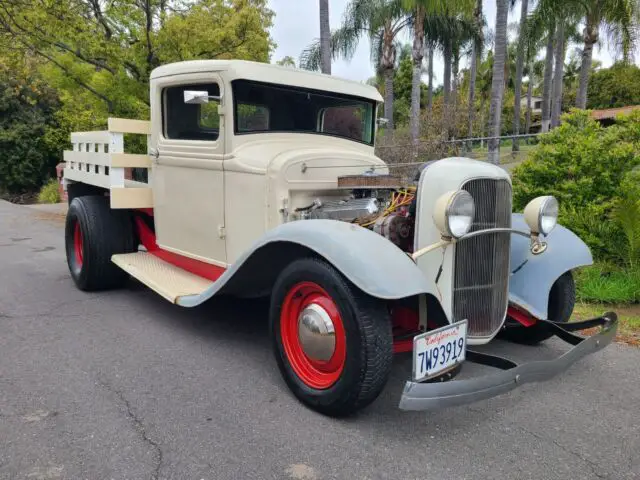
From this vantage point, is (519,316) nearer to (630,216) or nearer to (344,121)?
(344,121)

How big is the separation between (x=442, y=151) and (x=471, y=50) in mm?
11722

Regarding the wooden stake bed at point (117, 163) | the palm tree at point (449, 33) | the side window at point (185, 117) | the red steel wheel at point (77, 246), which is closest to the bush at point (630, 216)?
the side window at point (185, 117)

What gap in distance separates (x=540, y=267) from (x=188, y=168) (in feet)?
9.07

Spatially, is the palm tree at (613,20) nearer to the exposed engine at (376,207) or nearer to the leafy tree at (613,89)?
the exposed engine at (376,207)

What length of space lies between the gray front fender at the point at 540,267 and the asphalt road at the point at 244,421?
0.52 metres

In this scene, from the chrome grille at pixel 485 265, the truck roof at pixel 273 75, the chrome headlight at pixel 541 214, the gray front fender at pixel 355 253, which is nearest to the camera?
the gray front fender at pixel 355 253

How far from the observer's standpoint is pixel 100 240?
194 inches

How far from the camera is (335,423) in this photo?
2.64 meters

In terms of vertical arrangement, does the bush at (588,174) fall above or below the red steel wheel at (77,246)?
above

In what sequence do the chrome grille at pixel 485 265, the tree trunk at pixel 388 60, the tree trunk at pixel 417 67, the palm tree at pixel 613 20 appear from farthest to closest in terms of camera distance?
the tree trunk at pixel 388 60 < the tree trunk at pixel 417 67 < the palm tree at pixel 613 20 < the chrome grille at pixel 485 265

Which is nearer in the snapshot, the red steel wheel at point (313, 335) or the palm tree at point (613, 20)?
the red steel wheel at point (313, 335)

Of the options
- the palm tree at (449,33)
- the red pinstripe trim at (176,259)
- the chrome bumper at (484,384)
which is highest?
the palm tree at (449,33)

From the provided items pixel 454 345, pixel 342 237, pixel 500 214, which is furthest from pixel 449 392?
pixel 500 214

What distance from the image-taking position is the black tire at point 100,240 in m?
4.92
